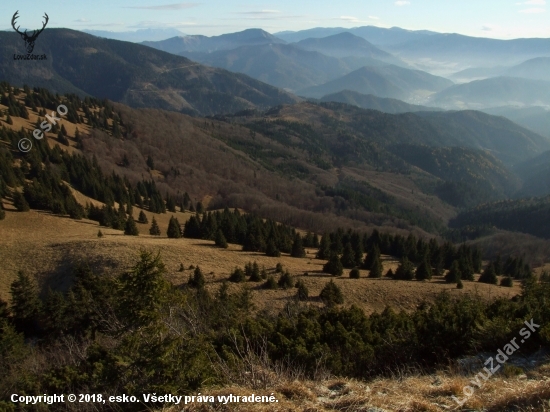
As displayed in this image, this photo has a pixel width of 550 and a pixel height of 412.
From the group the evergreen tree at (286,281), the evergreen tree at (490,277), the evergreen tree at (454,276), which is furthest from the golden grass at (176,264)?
the evergreen tree at (490,277)

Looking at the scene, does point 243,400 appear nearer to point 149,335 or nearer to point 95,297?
point 149,335

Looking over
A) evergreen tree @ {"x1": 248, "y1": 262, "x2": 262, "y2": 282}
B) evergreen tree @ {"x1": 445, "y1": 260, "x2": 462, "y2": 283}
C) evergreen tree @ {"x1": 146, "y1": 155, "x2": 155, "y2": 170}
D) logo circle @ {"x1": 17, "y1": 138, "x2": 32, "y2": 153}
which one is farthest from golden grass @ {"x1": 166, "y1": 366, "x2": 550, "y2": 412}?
evergreen tree @ {"x1": 146, "y1": 155, "x2": 155, "y2": 170}

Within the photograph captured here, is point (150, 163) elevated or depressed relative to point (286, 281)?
elevated

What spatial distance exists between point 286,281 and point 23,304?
90.2 feet

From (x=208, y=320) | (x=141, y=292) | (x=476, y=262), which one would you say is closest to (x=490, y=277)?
(x=476, y=262)

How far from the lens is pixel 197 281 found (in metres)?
39.7

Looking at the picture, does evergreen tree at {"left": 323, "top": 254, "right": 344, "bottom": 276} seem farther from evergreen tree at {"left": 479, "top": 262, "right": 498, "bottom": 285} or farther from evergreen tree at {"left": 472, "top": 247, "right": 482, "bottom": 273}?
evergreen tree at {"left": 472, "top": 247, "right": 482, "bottom": 273}

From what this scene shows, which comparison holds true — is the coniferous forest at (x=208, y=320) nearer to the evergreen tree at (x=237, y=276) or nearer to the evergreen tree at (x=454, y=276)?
the evergreen tree at (x=237, y=276)

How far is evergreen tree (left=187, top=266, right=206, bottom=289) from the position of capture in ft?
129

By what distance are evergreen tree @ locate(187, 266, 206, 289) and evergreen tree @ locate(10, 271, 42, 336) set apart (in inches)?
570

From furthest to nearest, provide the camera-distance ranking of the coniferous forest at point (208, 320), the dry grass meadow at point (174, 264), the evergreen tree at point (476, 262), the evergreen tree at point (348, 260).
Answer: the evergreen tree at point (476, 262)
the evergreen tree at point (348, 260)
the dry grass meadow at point (174, 264)
the coniferous forest at point (208, 320)

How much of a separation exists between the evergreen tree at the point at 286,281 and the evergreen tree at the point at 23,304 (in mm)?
25532

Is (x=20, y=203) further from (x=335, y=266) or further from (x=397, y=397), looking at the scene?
(x=397, y=397)

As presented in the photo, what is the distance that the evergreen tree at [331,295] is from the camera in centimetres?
4116
